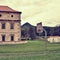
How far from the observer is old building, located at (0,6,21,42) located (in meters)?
56.0

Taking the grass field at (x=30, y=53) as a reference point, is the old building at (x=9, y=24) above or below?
above

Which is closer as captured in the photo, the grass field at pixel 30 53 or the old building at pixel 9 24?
the grass field at pixel 30 53

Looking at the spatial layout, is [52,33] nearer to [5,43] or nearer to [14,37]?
[14,37]

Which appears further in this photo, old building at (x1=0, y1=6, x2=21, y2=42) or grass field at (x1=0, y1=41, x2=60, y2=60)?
old building at (x1=0, y1=6, x2=21, y2=42)

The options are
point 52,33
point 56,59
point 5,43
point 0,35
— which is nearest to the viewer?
point 56,59

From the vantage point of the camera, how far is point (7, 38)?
56.4 m

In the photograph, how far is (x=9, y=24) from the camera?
5669 cm

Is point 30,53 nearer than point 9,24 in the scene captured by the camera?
Yes

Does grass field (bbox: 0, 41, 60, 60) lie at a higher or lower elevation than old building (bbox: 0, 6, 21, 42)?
lower

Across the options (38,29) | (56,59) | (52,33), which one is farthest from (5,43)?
(52,33)

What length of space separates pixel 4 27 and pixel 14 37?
3.66 metres

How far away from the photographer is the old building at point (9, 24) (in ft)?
184

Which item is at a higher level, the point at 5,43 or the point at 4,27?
the point at 4,27

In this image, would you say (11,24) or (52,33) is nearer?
(11,24)
